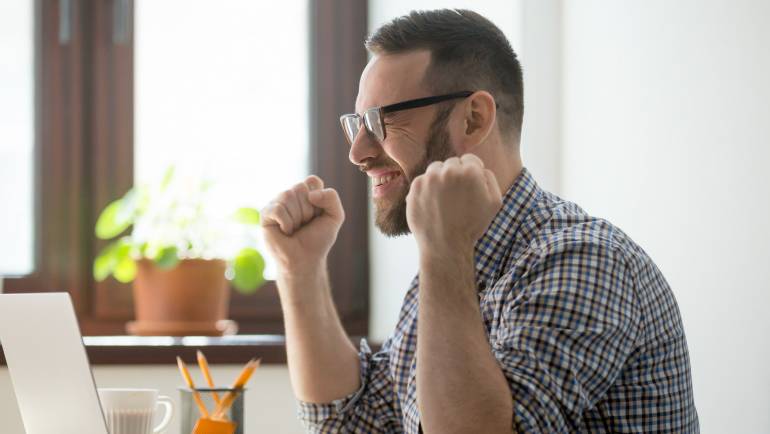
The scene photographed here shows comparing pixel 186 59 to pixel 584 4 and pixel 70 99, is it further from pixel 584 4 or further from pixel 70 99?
pixel 584 4

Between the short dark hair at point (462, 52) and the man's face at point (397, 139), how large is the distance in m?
0.02

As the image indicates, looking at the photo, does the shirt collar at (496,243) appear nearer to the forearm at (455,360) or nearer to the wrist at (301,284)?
the forearm at (455,360)

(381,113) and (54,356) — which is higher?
(381,113)

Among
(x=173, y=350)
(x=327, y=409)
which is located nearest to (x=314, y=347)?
(x=327, y=409)

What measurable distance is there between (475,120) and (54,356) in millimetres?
703

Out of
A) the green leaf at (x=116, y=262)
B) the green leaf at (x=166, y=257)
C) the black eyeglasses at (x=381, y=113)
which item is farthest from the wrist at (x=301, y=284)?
the green leaf at (x=116, y=262)

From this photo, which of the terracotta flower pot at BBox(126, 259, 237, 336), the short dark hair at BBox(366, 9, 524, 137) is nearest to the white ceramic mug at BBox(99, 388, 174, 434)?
the short dark hair at BBox(366, 9, 524, 137)

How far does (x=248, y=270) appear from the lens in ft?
8.38

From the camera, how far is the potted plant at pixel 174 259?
8.24 feet

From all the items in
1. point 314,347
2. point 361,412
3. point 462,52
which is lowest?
point 361,412

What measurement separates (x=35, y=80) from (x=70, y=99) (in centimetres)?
11

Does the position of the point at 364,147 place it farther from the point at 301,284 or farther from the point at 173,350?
the point at 173,350

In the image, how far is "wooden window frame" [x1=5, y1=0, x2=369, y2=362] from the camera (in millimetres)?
2643

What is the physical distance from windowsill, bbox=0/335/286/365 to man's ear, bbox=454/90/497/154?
1047mm
